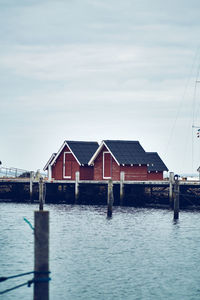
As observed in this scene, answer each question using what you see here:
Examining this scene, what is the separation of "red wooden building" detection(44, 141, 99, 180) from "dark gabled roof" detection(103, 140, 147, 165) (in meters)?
3.81

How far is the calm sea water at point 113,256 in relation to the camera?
23250 mm

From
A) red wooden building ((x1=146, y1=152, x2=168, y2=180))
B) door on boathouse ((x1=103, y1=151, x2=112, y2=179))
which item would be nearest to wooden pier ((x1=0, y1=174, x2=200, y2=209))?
door on boathouse ((x1=103, y1=151, x2=112, y2=179))

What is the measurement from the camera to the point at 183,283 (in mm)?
24688

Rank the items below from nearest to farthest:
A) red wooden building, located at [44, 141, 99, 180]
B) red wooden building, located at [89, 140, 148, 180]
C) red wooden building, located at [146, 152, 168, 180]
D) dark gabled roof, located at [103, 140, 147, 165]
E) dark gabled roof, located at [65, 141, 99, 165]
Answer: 1. red wooden building, located at [89, 140, 148, 180]
2. dark gabled roof, located at [103, 140, 147, 165]
3. red wooden building, located at [44, 141, 99, 180]
4. dark gabled roof, located at [65, 141, 99, 165]
5. red wooden building, located at [146, 152, 168, 180]

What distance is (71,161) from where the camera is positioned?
6681cm

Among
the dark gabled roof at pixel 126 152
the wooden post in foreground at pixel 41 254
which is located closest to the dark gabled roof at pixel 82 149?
the dark gabled roof at pixel 126 152

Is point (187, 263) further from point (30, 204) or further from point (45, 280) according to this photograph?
point (30, 204)

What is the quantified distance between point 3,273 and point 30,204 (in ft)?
134

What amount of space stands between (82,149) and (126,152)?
610 centimetres

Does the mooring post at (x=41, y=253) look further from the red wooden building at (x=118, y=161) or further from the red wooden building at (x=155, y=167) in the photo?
the red wooden building at (x=155, y=167)

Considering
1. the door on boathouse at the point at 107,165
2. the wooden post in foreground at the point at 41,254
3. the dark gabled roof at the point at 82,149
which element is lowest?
the wooden post in foreground at the point at 41,254

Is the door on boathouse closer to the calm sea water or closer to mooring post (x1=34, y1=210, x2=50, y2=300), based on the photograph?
the calm sea water

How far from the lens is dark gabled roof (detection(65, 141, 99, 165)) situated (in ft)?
218

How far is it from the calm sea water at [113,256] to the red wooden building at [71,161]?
1261cm
